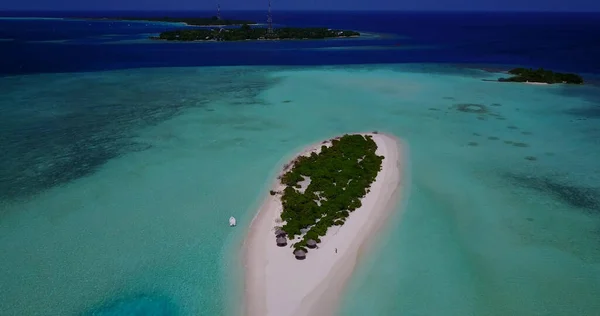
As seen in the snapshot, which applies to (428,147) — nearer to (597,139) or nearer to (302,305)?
(597,139)

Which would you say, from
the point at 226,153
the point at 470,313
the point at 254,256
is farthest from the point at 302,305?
the point at 226,153

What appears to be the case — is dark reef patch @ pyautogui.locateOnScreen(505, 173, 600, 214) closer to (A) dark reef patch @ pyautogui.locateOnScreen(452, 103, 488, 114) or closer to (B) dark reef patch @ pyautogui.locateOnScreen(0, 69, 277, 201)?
(A) dark reef patch @ pyautogui.locateOnScreen(452, 103, 488, 114)

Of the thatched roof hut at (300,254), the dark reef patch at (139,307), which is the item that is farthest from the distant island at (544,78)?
the dark reef patch at (139,307)

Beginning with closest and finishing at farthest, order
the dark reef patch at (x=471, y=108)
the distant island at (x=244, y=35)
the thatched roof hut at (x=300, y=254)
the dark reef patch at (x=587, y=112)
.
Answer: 1. the thatched roof hut at (x=300, y=254)
2. the dark reef patch at (x=587, y=112)
3. the dark reef patch at (x=471, y=108)
4. the distant island at (x=244, y=35)

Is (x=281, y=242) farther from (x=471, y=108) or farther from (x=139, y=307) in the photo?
(x=471, y=108)

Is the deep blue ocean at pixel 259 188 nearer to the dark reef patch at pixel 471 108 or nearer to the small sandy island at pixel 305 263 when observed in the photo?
the dark reef patch at pixel 471 108

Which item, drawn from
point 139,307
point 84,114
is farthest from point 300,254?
point 84,114

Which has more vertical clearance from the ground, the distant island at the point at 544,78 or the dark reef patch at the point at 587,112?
the distant island at the point at 544,78

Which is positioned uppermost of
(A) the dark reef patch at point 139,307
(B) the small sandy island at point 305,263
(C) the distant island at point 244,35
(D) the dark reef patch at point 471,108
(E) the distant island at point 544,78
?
(C) the distant island at point 244,35
